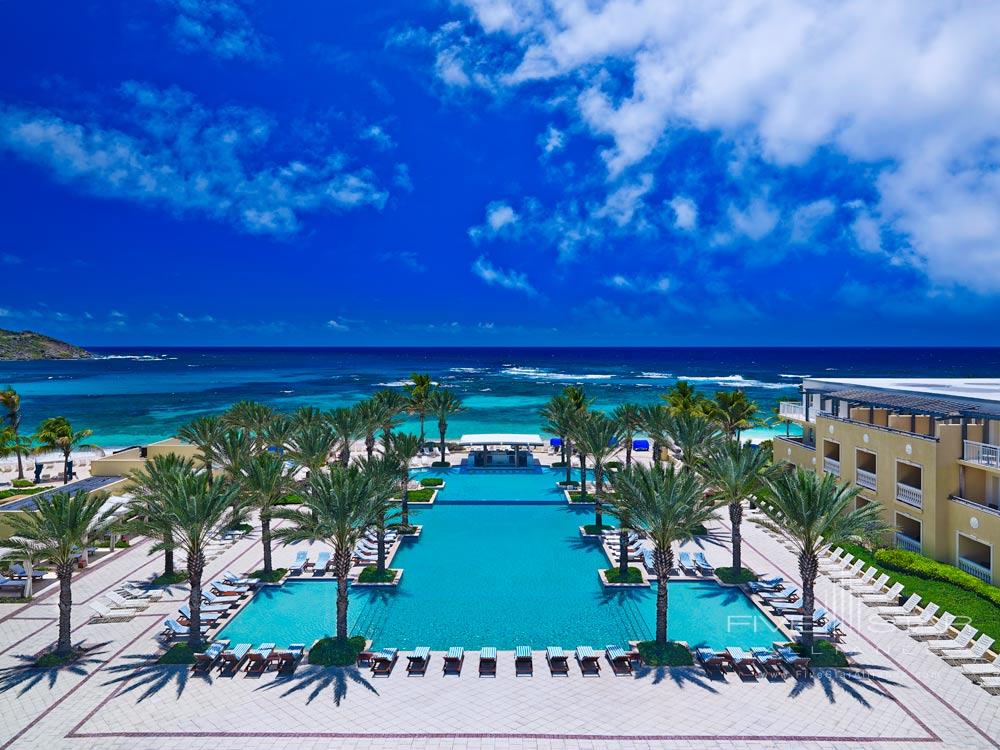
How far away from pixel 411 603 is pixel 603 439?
40.2 ft

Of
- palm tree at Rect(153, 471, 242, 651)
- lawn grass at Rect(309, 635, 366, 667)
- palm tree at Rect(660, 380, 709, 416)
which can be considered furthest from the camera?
palm tree at Rect(660, 380, 709, 416)

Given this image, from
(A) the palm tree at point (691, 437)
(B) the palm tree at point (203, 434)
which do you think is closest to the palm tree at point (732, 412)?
(A) the palm tree at point (691, 437)

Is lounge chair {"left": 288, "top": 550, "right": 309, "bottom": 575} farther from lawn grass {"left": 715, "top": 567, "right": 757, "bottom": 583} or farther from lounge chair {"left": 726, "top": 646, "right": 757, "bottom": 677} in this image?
lawn grass {"left": 715, "top": 567, "right": 757, "bottom": 583}

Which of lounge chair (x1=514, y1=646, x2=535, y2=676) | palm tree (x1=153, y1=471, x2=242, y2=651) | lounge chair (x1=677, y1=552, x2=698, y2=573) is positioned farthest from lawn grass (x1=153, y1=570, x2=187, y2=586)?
lounge chair (x1=677, y1=552, x2=698, y2=573)

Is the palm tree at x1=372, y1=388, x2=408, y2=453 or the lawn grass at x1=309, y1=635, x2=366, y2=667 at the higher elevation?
the palm tree at x1=372, y1=388, x2=408, y2=453

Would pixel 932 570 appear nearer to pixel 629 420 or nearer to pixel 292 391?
pixel 629 420

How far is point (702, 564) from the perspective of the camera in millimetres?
22672

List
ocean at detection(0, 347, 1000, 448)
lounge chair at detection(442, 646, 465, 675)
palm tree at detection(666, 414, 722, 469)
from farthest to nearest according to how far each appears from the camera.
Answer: ocean at detection(0, 347, 1000, 448) < palm tree at detection(666, 414, 722, 469) < lounge chair at detection(442, 646, 465, 675)

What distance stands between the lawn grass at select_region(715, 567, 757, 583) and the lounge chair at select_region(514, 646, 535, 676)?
29.7 feet

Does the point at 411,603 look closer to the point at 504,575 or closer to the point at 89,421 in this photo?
the point at 504,575

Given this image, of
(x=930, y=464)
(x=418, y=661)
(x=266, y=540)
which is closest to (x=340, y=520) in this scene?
(x=418, y=661)

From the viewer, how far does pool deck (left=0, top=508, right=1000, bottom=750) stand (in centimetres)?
1274

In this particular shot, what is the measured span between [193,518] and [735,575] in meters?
17.5

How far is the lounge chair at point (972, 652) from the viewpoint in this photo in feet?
51.7
